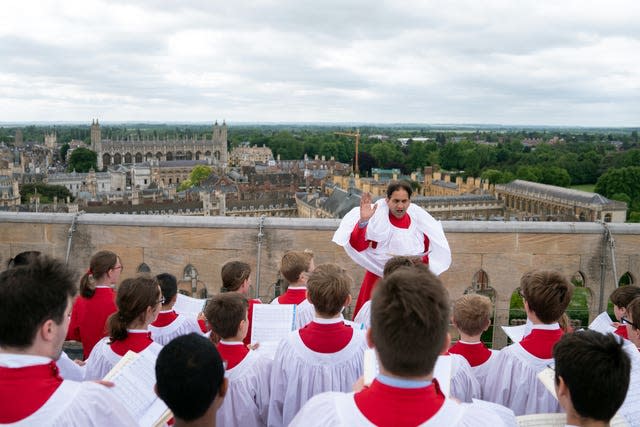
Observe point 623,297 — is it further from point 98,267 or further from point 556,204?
point 556,204

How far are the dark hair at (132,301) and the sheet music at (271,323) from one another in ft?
2.47

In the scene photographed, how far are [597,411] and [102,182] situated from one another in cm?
12367

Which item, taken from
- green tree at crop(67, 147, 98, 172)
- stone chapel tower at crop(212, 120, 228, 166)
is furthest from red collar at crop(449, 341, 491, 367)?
stone chapel tower at crop(212, 120, 228, 166)

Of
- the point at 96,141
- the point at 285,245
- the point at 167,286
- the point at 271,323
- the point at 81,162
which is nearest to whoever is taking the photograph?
the point at 271,323

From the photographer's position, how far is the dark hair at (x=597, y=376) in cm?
222

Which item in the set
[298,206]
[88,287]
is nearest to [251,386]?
[88,287]

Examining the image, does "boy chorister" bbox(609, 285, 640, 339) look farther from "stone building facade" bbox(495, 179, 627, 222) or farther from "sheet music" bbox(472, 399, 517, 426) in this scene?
"stone building facade" bbox(495, 179, 627, 222)

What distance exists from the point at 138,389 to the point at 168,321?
120 cm

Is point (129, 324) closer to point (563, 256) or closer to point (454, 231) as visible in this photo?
point (454, 231)

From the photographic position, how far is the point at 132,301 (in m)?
3.28

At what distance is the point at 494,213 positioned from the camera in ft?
276

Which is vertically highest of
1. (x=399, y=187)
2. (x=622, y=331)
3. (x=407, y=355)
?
(x=399, y=187)

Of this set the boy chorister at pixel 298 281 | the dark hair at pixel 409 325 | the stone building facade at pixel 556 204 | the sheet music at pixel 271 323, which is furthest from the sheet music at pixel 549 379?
the stone building facade at pixel 556 204

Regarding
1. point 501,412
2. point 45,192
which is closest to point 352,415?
point 501,412
